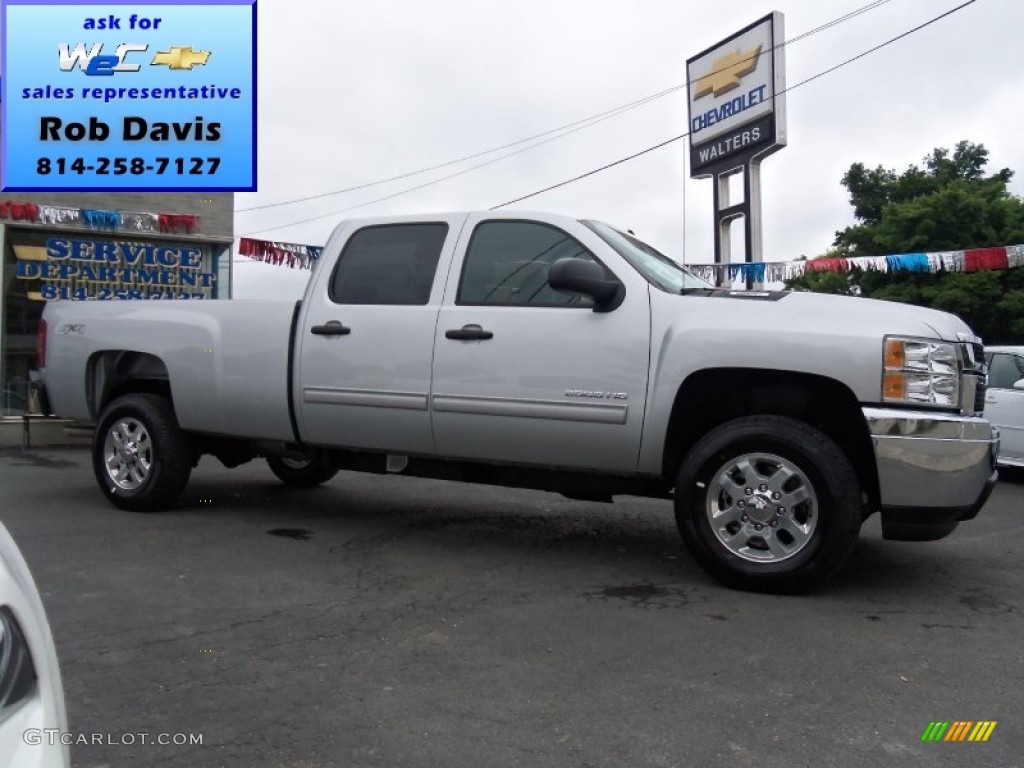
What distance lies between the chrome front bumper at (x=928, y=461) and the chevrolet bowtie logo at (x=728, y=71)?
46.3 feet

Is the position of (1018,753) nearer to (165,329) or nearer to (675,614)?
(675,614)

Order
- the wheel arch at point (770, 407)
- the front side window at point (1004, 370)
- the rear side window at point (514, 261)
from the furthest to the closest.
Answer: the front side window at point (1004, 370) → the rear side window at point (514, 261) → the wheel arch at point (770, 407)

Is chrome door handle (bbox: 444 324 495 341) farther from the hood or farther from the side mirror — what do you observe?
the hood

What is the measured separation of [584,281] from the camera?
4.58m

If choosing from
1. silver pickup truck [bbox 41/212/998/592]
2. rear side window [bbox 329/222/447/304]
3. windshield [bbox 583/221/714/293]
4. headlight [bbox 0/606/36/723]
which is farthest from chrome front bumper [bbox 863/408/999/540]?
headlight [bbox 0/606/36/723]

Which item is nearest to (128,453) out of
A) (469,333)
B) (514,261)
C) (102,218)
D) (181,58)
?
(469,333)

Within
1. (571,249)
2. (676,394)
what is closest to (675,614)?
(676,394)

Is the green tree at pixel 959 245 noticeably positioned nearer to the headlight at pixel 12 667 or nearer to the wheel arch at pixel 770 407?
the wheel arch at pixel 770 407

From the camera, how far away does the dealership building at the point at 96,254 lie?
1303 cm

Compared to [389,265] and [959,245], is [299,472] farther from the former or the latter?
[959,245]

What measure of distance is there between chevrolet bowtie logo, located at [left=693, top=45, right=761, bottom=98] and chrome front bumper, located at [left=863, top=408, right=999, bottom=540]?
1411cm

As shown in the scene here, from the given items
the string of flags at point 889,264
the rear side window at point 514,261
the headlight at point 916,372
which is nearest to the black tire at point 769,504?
the headlight at point 916,372

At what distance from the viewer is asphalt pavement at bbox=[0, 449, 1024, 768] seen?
275 cm

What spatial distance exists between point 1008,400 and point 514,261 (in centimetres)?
643
